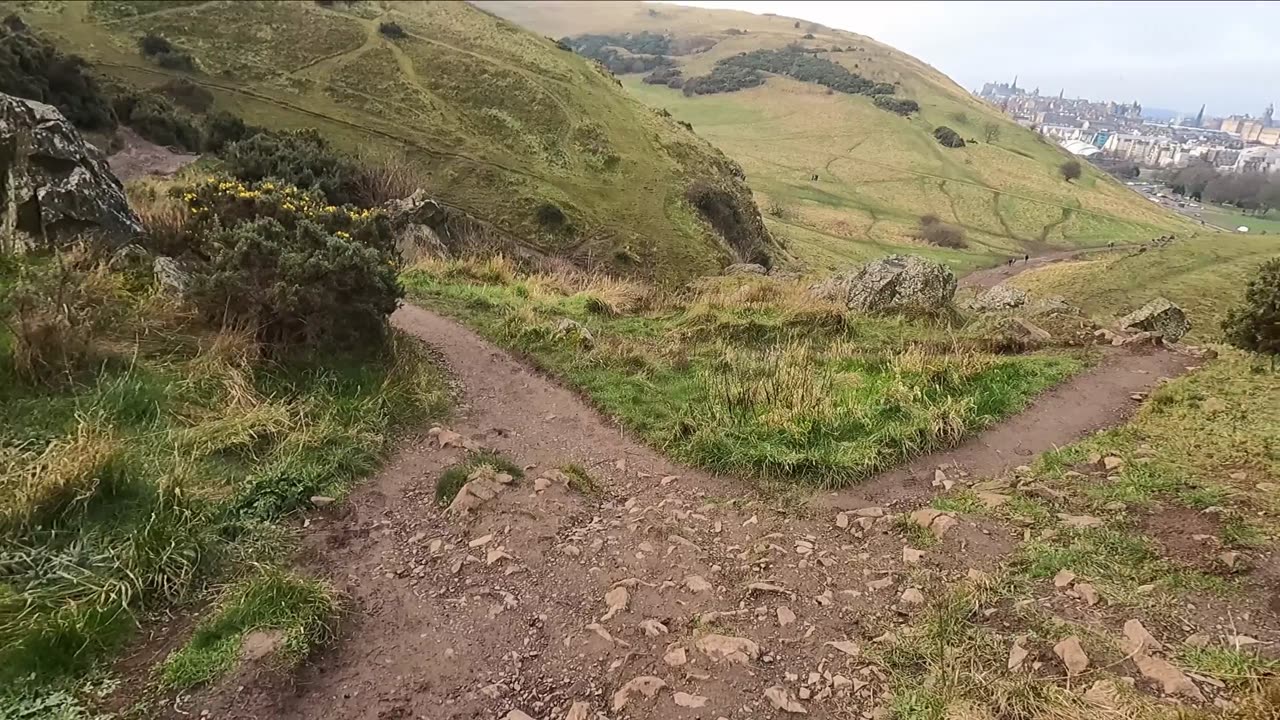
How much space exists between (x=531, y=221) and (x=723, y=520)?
2494 cm

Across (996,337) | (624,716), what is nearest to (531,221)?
(996,337)

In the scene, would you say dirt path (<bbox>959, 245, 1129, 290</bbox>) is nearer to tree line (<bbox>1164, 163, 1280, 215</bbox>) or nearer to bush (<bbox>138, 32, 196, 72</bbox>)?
bush (<bbox>138, 32, 196, 72</bbox>)

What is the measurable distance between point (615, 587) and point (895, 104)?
11644 cm

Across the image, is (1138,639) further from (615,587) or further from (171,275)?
(171,275)

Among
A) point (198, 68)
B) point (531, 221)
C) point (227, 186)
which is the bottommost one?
point (531, 221)

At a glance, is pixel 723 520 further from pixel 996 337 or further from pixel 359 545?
pixel 996 337

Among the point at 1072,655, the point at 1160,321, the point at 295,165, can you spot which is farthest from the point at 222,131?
the point at 1072,655

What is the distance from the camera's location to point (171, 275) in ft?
28.3

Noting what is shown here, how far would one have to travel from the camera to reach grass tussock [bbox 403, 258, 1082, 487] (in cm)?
730

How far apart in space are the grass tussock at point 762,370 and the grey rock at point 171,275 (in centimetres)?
412

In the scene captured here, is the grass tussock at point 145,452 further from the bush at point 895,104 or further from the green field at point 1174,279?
the bush at point 895,104

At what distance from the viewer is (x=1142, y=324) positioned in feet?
45.8

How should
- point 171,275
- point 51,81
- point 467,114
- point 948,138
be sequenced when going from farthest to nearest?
point 948,138 → point 467,114 → point 51,81 → point 171,275

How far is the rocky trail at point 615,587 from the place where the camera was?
4082 mm
